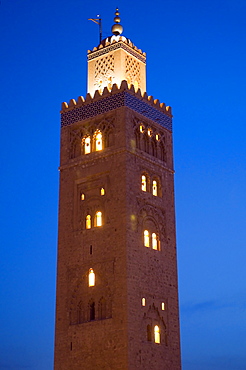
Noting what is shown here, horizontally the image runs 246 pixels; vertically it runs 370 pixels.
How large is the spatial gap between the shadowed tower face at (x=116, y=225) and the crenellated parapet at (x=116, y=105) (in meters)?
0.04

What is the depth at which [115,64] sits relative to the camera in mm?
32031

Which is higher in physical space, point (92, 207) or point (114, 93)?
point (114, 93)

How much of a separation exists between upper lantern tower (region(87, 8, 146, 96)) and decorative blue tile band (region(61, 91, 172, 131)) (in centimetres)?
85

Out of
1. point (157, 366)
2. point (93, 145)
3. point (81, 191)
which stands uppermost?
point (93, 145)

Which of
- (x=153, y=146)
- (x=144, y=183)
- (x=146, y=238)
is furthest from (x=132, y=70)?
(x=146, y=238)

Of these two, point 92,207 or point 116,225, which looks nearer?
point 116,225

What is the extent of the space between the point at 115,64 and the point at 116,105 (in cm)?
226

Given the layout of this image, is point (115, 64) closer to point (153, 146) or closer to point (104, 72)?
point (104, 72)

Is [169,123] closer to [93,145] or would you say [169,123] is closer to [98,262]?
[93,145]

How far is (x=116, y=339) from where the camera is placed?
1087 inches

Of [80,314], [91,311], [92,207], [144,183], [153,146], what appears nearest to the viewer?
[91,311]

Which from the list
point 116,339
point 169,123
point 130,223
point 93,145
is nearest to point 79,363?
point 116,339

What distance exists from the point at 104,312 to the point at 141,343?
6.17ft

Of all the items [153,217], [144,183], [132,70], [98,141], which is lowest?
[153,217]
